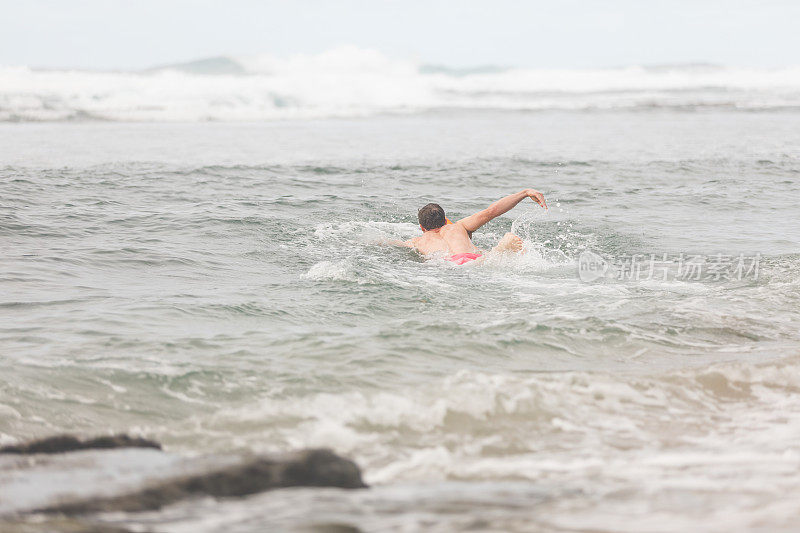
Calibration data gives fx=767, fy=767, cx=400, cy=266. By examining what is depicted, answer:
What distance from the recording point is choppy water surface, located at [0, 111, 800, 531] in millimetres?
3402

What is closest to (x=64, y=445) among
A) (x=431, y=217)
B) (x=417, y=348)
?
(x=417, y=348)

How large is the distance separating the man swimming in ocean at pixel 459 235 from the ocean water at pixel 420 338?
0.86 ft

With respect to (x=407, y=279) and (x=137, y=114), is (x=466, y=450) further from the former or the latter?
(x=137, y=114)

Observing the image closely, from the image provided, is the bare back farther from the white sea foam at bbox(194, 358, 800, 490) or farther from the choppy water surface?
the white sea foam at bbox(194, 358, 800, 490)

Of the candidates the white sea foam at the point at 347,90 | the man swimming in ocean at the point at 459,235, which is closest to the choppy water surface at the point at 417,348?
the man swimming in ocean at the point at 459,235

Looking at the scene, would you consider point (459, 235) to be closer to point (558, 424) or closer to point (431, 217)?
point (431, 217)

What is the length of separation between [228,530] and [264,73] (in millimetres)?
58122

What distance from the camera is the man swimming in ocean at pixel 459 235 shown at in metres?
8.76

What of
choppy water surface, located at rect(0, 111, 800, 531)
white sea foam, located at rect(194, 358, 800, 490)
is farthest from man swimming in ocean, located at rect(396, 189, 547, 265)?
white sea foam, located at rect(194, 358, 800, 490)

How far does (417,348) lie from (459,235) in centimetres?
351

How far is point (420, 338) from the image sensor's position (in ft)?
19.9

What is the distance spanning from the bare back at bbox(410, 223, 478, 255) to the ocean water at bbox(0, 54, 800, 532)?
1.09 feet

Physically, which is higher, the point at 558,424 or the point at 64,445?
the point at 64,445

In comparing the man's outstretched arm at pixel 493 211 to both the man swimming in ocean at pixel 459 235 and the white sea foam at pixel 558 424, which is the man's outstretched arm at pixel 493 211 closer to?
the man swimming in ocean at pixel 459 235
